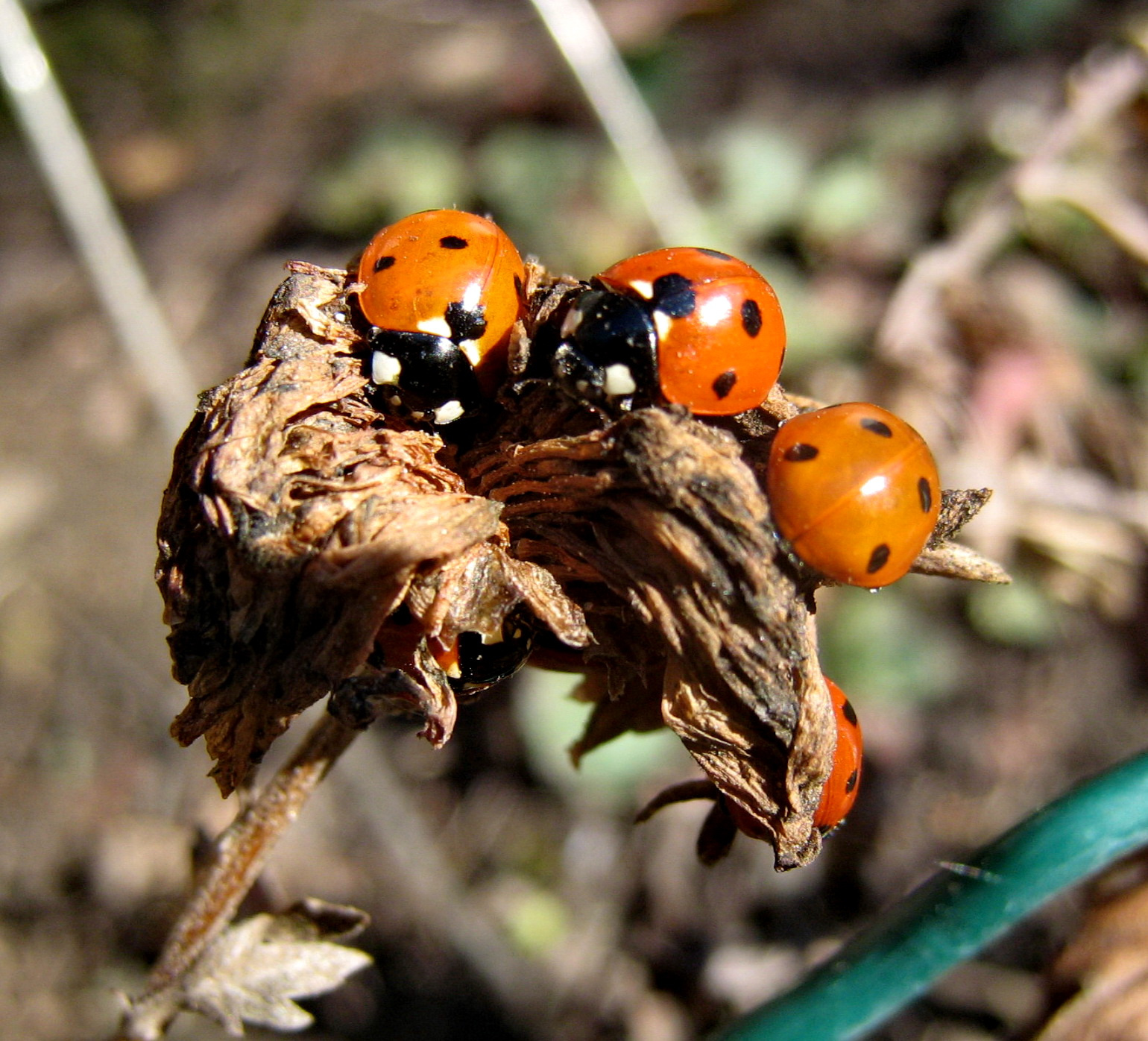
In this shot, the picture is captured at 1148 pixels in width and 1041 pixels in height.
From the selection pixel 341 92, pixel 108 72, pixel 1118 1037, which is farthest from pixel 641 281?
pixel 108 72

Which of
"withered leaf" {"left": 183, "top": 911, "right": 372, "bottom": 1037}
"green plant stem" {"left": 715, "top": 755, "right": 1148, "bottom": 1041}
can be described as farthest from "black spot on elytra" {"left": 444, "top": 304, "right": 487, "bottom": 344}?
"green plant stem" {"left": 715, "top": 755, "right": 1148, "bottom": 1041}

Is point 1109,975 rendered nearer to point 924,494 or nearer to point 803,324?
point 924,494

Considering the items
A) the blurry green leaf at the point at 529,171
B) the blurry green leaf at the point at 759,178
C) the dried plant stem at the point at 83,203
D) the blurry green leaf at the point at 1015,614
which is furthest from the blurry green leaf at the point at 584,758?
the blurry green leaf at the point at 759,178

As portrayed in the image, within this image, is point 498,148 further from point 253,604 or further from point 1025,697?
point 253,604

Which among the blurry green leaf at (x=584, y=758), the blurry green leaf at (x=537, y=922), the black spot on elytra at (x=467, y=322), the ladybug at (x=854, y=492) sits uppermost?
the black spot on elytra at (x=467, y=322)

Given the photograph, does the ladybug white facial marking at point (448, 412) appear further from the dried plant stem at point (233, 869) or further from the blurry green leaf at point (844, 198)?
the blurry green leaf at point (844, 198)

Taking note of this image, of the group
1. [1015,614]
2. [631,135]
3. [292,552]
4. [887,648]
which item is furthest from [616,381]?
[631,135]
